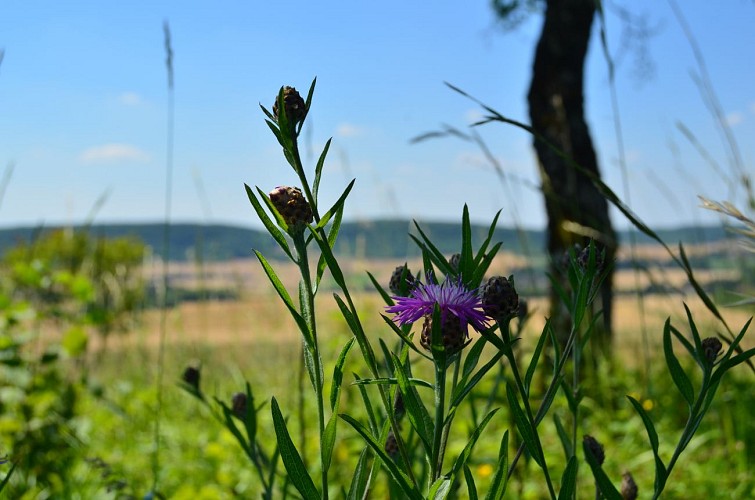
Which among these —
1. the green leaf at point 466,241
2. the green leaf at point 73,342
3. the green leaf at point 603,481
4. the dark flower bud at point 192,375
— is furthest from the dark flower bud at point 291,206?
the green leaf at point 73,342

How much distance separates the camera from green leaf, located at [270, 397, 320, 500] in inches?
21.7

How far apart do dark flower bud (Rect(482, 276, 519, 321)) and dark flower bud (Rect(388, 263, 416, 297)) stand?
91mm

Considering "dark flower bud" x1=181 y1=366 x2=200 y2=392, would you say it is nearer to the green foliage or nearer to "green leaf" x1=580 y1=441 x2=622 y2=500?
"green leaf" x1=580 y1=441 x2=622 y2=500

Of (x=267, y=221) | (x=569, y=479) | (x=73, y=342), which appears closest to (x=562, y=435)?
(x=569, y=479)

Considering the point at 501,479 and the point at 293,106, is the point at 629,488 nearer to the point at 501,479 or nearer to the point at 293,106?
the point at 501,479

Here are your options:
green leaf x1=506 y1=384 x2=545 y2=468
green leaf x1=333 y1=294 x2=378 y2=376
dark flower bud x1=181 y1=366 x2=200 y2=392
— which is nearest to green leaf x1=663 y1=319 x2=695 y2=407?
green leaf x1=506 y1=384 x2=545 y2=468

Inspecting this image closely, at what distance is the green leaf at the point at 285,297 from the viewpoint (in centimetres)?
52

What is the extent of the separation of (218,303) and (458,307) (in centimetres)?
326

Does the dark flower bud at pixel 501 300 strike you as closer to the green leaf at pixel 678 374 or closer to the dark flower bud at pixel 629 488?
the green leaf at pixel 678 374

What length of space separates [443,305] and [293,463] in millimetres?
158

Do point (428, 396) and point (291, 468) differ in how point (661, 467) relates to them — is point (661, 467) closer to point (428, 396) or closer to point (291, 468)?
point (291, 468)

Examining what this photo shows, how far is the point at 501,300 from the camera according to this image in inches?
19.6

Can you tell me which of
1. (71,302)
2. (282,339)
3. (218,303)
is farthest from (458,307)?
(282,339)

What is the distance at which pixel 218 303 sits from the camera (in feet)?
12.1
